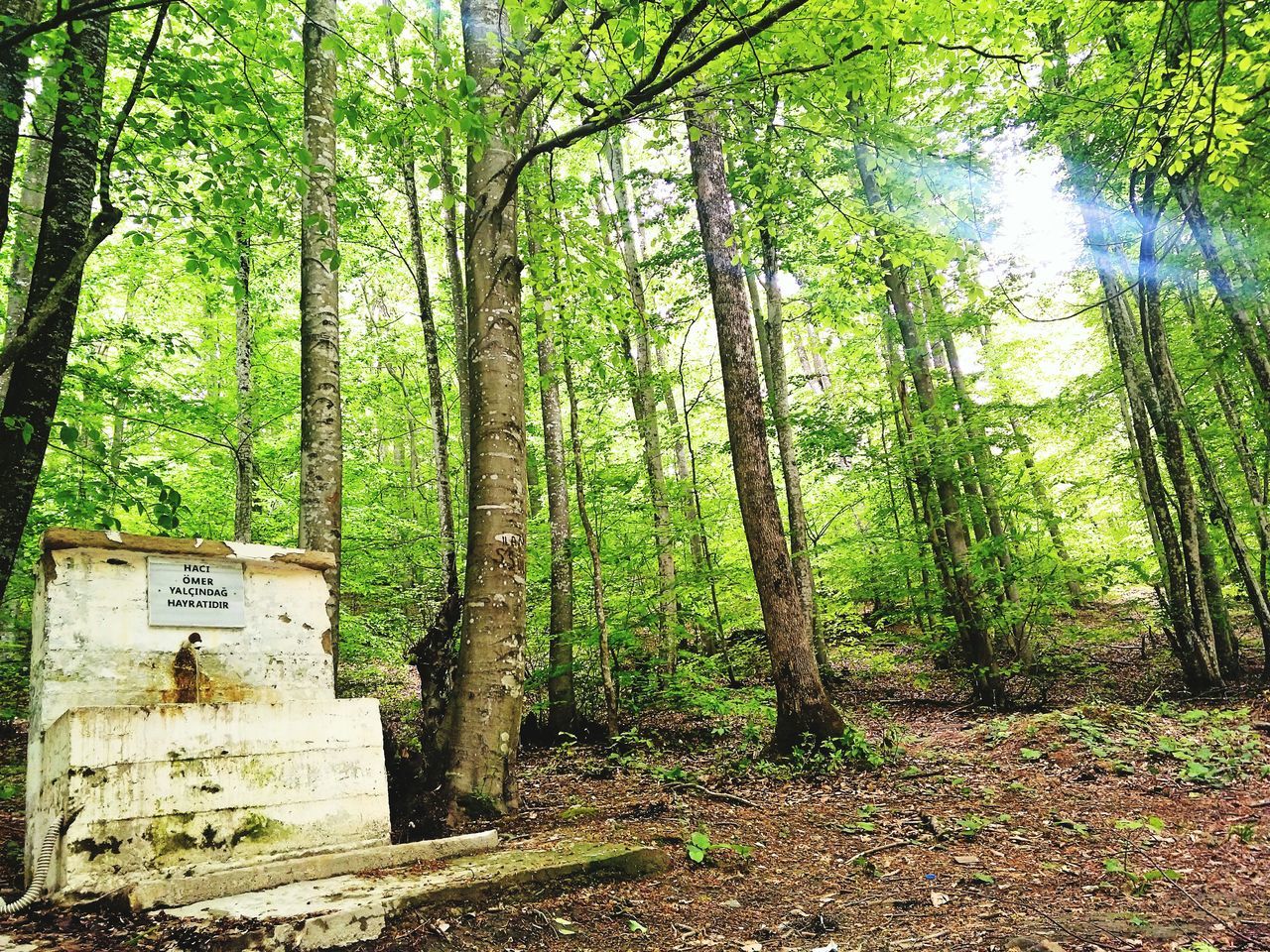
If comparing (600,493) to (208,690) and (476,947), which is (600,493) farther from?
(476,947)

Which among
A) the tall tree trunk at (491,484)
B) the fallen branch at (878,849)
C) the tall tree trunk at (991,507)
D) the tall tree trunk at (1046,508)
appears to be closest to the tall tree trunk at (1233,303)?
the tall tree trunk at (1046,508)

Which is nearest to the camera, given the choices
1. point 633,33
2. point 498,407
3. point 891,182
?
point 633,33

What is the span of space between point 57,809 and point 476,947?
6.37ft

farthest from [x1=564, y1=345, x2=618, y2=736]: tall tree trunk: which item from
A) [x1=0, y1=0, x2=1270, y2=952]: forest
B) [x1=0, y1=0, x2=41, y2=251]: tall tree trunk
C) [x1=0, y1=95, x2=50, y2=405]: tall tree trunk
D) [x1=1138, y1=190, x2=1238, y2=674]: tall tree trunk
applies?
[x1=1138, y1=190, x2=1238, y2=674]: tall tree trunk

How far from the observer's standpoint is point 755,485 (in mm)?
6969

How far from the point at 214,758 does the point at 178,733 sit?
0.22 metres

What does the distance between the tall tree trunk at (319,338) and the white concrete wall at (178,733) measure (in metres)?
1.80

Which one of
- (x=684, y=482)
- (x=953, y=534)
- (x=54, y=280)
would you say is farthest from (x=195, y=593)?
(x=953, y=534)

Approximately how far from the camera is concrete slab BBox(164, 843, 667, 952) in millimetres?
2650

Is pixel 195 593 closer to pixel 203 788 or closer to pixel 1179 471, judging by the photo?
pixel 203 788

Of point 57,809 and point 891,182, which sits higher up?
point 891,182

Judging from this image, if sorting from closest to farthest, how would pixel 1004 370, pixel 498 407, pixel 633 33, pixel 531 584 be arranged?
pixel 633 33, pixel 498 407, pixel 531 584, pixel 1004 370

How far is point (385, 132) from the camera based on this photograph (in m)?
3.37

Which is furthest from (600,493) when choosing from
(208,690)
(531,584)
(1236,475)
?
(1236,475)
